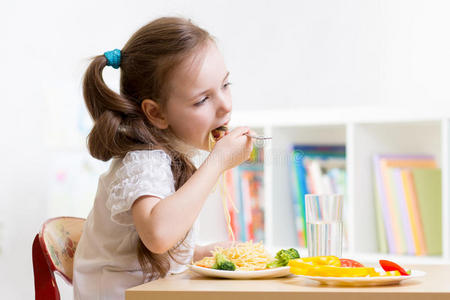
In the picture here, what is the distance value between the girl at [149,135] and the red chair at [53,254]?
0.05 m

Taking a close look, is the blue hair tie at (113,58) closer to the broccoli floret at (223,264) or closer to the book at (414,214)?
the broccoli floret at (223,264)

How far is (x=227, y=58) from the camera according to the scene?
9.90ft

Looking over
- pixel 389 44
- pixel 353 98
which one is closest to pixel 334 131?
pixel 353 98

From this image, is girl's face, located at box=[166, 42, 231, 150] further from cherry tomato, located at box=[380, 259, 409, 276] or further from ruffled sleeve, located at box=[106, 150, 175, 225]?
cherry tomato, located at box=[380, 259, 409, 276]

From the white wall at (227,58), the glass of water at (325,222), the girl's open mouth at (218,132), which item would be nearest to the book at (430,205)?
the white wall at (227,58)

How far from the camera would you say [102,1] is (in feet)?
9.40

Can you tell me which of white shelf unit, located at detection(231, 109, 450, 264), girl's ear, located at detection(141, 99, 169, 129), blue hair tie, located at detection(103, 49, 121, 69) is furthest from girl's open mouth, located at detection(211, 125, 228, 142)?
white shelf unit, located at detection(231, 109, 450, 264)

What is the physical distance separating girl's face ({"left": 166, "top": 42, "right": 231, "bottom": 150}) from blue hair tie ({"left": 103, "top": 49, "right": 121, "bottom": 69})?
156 millimetres

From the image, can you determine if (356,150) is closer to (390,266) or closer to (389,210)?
(389,210)

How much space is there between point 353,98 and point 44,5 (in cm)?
152

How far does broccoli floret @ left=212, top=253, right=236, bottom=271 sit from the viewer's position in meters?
0.94

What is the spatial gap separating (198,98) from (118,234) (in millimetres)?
343

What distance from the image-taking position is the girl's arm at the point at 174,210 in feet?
3.33

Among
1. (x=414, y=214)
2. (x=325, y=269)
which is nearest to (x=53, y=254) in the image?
(x=325, y=269)
